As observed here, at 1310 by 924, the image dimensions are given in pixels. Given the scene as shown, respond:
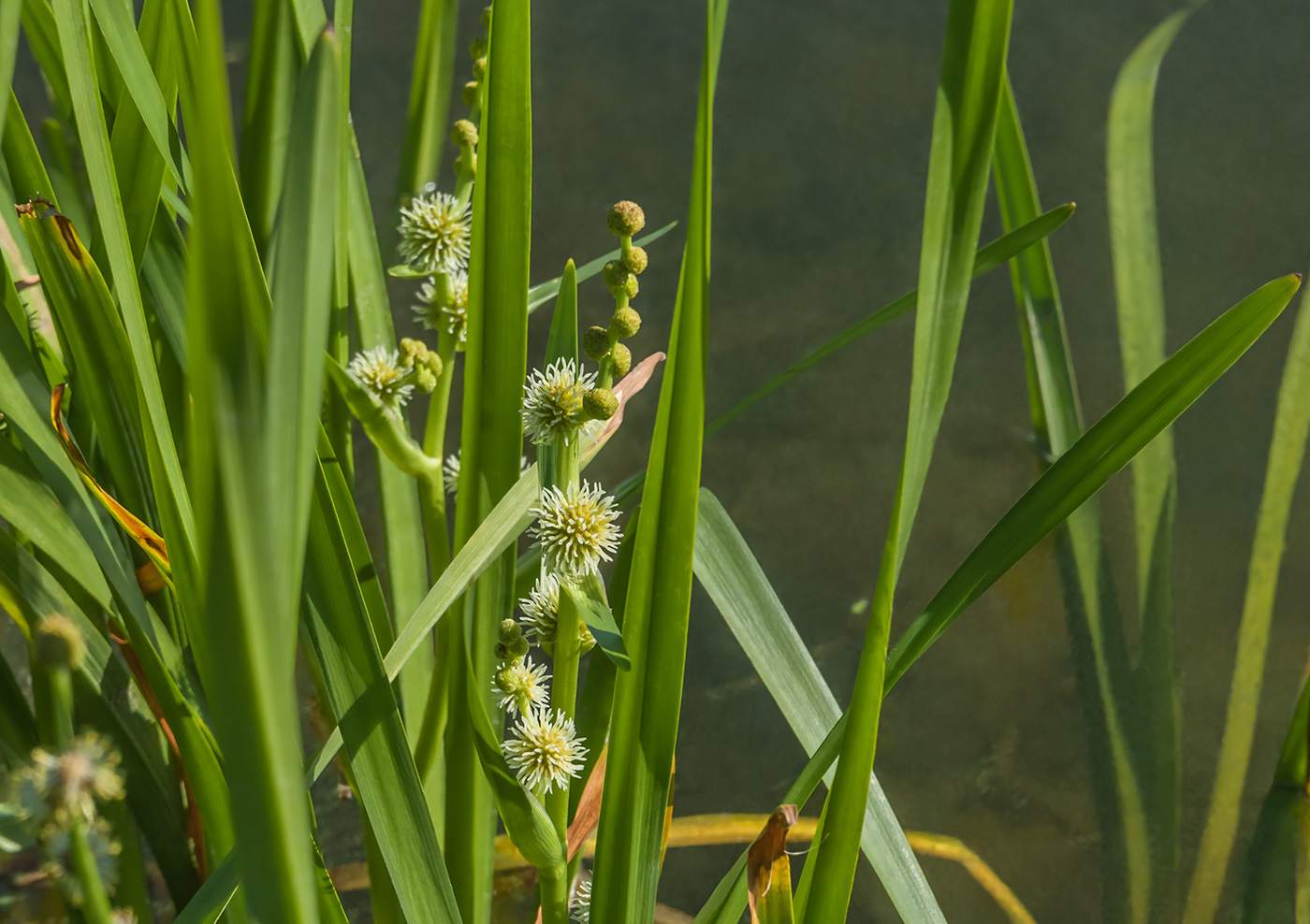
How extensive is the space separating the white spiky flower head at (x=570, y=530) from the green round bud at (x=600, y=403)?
31 millimetres

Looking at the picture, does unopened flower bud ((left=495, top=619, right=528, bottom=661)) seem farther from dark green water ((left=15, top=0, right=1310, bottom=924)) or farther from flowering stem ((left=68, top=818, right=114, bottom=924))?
dark green water ((left=15, top=0, right=1310, bottom=924))

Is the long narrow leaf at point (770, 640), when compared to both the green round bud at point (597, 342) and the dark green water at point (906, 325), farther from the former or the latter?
the dark green water at point (906, 325)

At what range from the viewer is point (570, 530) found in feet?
1.07

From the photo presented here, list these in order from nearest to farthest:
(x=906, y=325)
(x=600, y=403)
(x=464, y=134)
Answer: (x=600, y=403) → (x=464, y=134) → (x=906, y=325)

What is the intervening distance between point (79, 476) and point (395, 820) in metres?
0.20

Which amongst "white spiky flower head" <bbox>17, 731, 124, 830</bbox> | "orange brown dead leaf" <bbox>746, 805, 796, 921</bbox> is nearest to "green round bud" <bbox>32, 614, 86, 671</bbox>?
"white spiky flower head" <bbox>17, 731, 124, 830</bbox>

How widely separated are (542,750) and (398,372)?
234 mm

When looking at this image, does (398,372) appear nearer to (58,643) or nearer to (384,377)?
(384,377)

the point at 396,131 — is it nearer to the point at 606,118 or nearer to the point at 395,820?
the point at 606,118

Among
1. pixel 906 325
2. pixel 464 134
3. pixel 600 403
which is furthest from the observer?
pixel 906 325

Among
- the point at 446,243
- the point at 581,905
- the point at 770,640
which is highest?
the point at 446,243

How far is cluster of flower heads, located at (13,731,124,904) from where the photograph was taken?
0.37 metres

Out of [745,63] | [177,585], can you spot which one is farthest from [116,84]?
[745,63]

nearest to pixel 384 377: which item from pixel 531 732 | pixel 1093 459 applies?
pixel 531 732
